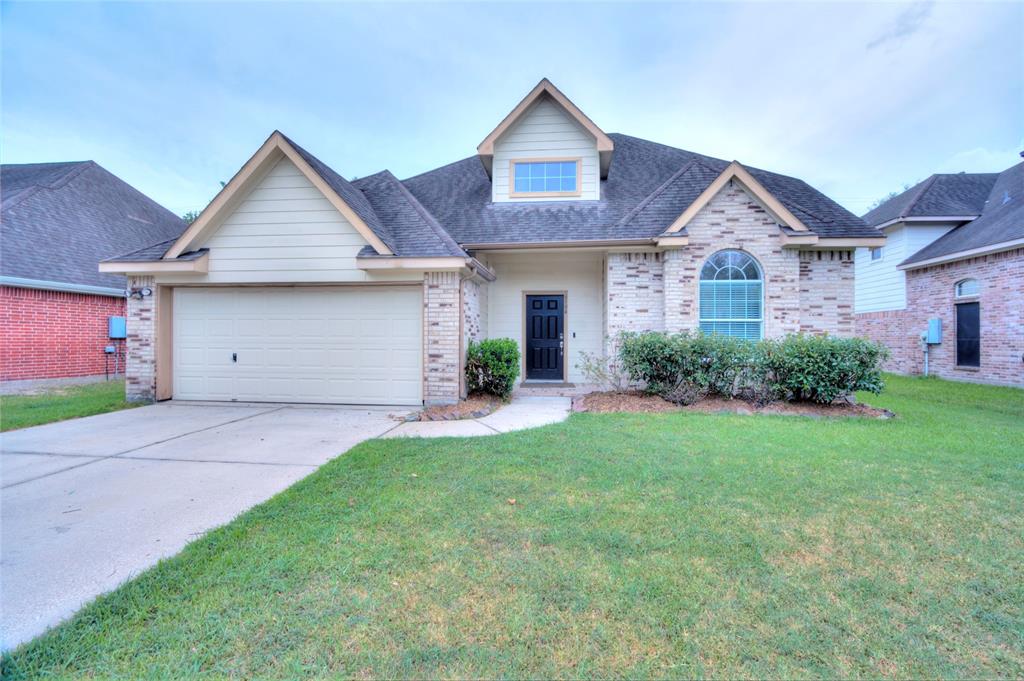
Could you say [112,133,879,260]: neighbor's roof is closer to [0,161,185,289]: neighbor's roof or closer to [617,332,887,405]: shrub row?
[617,332,887,405]: shrub row

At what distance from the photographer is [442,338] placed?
8.45 metres

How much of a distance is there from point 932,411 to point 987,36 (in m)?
10.4

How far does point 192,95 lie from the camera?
14250 mm

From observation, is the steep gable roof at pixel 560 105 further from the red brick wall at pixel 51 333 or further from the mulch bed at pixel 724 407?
the red brick wall at pixel 51 333

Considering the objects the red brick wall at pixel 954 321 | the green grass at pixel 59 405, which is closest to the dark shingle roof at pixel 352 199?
the green grass at pixel 59 405

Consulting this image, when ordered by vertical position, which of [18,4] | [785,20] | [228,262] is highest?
[785,20]

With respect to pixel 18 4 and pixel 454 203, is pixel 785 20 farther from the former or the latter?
pixel 18 4

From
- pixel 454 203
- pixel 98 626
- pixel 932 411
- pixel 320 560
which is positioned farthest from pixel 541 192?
pixel 98 626

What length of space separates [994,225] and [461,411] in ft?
53.4

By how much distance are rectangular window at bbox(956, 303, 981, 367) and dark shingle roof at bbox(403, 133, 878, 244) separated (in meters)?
6.64

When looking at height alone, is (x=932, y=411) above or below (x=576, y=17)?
below

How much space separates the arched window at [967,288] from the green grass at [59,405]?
70.9ft

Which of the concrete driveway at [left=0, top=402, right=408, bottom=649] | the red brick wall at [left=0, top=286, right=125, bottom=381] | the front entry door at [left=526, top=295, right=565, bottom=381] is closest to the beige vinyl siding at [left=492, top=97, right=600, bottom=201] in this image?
the front entry door at [left=526, top=295, right=565, bottom=381]

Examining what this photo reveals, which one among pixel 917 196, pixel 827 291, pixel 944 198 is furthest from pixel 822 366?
pixel 944 198
